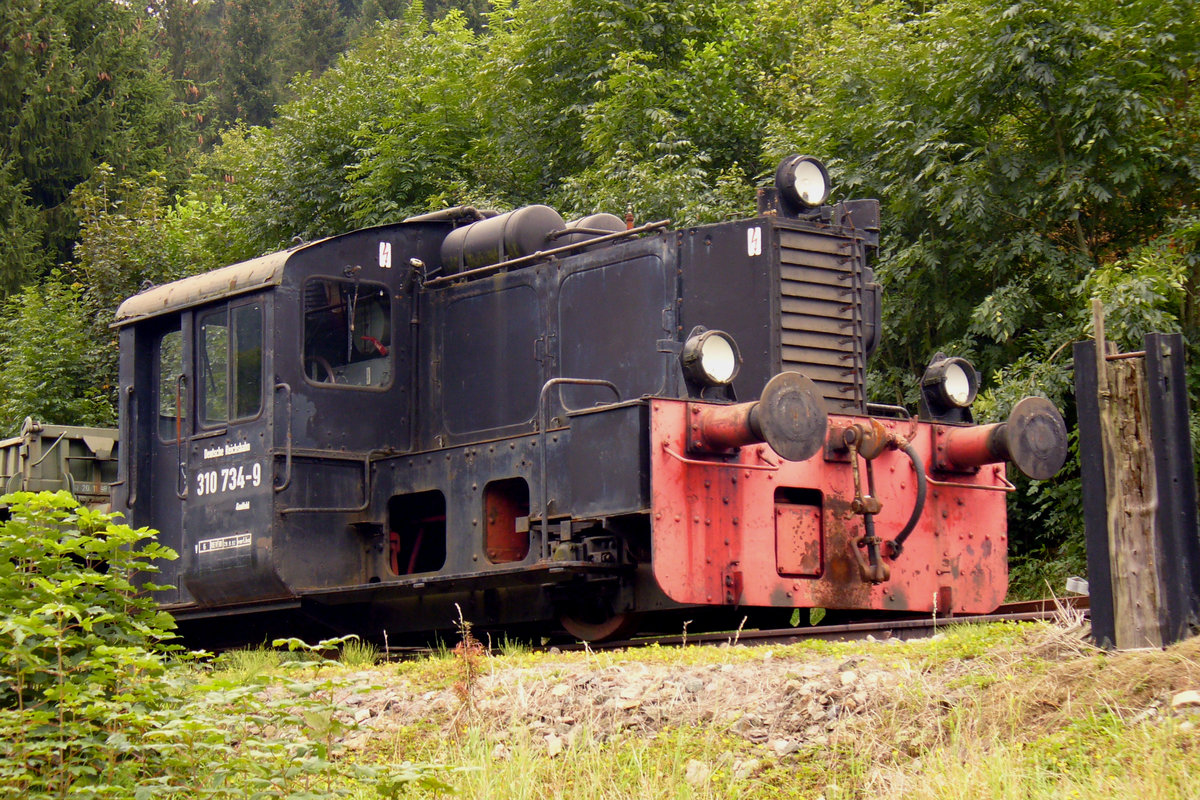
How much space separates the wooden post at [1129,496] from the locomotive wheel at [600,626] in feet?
11.2

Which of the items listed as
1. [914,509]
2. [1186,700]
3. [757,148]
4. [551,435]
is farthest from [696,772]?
[757,148]

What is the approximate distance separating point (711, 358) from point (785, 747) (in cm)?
313

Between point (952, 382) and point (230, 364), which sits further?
point (230, 364)

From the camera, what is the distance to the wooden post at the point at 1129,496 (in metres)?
5.29

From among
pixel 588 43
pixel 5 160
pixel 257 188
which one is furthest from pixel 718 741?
pixel 5 160

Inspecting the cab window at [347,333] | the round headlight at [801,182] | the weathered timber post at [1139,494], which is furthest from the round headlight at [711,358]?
the cab window at [347,333]

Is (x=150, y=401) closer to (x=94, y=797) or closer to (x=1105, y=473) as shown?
(x=94, y=797)

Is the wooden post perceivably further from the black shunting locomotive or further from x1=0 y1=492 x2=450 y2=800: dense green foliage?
x1=0 y1=492 x2=450 y2=800: dense green foliage

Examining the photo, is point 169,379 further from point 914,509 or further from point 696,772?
A: point 696,772

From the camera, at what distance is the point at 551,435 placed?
817 centimetres

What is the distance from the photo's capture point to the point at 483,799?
4758 millimetres

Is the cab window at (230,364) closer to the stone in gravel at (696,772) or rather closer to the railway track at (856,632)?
the railway track at (856,632)

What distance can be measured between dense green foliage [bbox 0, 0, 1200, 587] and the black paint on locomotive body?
4008 mm

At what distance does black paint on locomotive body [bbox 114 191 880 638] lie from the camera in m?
8.27
